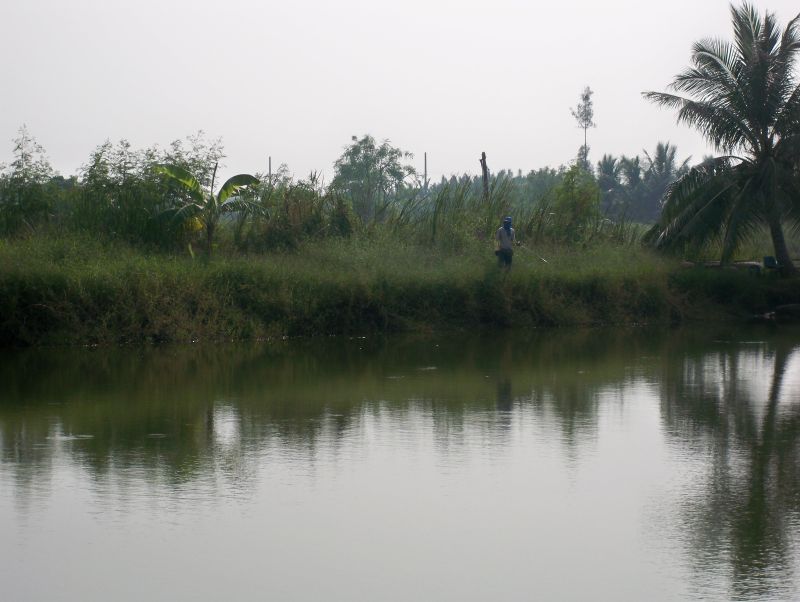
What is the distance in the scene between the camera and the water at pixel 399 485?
5688 mm

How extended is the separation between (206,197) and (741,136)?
13.6m

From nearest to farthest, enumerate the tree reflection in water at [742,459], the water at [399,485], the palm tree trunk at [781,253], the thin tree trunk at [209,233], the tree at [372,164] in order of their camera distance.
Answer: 1. the water at [399,485]
2. the tree reflection in water at [742,459]
3. the thin tree trunk at [209,233]
4. the palm tree trunk at [781,253]
5. the tree at [372,164]

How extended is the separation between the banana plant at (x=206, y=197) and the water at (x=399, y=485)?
1097cm

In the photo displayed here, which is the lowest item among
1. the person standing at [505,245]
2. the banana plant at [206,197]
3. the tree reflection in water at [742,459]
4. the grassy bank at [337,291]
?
the tree reflection in water at [742,459]

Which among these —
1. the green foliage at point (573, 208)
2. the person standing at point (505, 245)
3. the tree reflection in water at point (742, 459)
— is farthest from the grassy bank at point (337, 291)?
the tree reflection in water at point (742, 459)

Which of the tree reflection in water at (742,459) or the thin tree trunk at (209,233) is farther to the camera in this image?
the thin tree trunk at (209,233)

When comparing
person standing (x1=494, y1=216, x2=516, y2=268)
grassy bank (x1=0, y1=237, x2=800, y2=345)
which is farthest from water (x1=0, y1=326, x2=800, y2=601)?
person standing (x1=494, y1=216, x2=516, y2=268)

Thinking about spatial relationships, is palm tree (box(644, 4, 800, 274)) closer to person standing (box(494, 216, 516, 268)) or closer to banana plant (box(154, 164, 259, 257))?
person standing (box(494, 216, 516, 268))

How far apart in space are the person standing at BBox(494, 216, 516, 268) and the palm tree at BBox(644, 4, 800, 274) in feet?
19.0

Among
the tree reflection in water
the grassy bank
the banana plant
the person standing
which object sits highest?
the banana plant

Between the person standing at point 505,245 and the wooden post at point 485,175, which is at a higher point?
the wooden post at point 485,175

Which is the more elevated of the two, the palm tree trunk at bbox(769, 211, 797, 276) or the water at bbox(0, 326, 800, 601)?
the palm tree trunk at bbox(769, 211, 797, 276)

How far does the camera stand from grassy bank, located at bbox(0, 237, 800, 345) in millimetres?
18703

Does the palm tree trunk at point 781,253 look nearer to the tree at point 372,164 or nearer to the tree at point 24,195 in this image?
the tree at point 24,195
